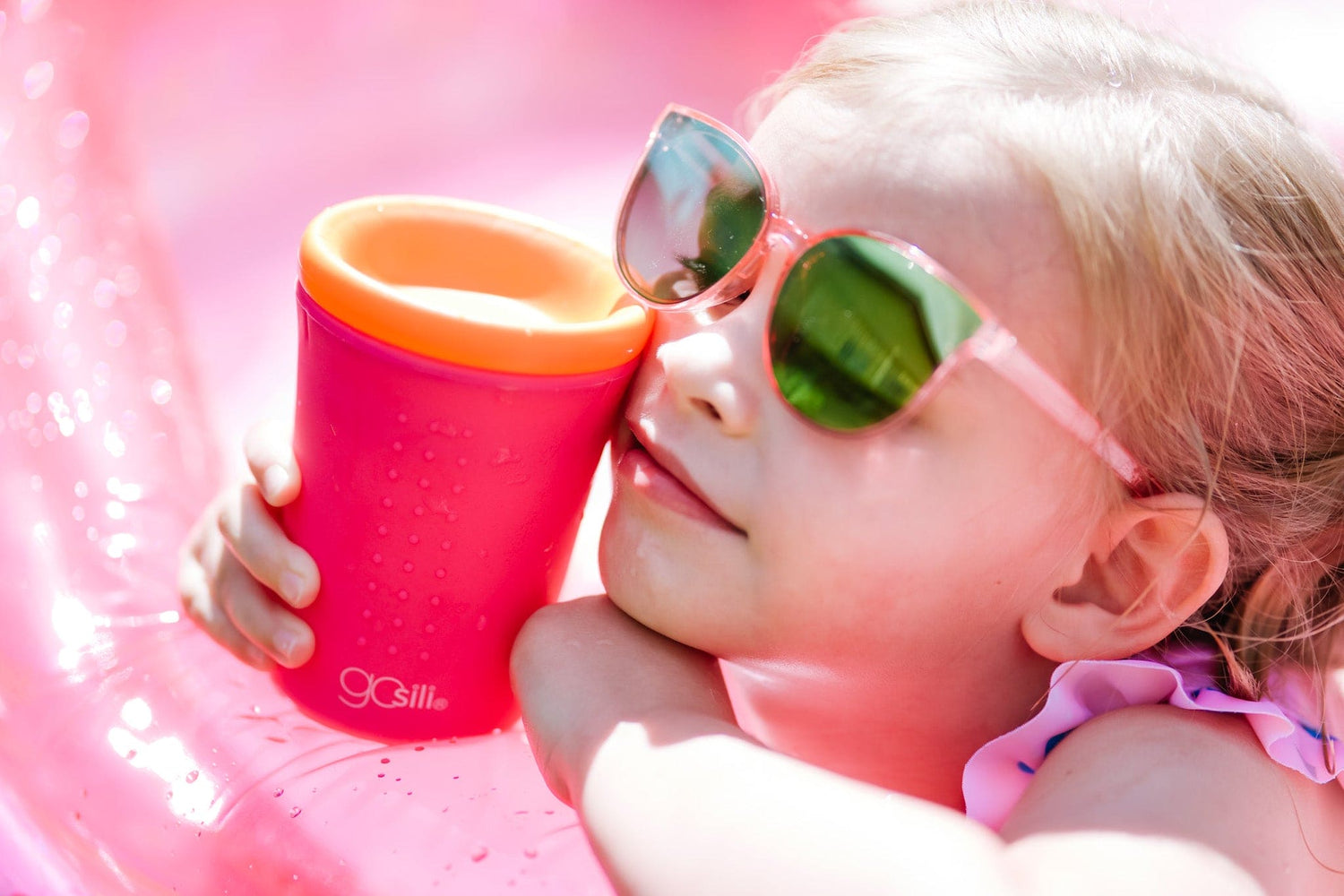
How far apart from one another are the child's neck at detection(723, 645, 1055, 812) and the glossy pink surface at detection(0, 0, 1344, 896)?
0.29 m

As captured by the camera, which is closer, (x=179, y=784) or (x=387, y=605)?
(x=387, y=605)

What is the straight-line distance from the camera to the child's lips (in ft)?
3.96

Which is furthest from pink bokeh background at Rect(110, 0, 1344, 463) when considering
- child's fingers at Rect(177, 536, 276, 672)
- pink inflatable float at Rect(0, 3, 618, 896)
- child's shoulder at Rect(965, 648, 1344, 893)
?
child's shoulder at Rect(965, 648, 1344, 893)

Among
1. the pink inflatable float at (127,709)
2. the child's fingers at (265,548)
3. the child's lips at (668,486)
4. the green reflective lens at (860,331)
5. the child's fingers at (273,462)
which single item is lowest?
the pink inflatable float at (127,709)

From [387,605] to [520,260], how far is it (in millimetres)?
409

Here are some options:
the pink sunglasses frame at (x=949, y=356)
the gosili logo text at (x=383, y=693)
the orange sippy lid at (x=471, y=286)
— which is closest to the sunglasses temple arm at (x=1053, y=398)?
the pink sunglasses frame at (x=949, y=356)

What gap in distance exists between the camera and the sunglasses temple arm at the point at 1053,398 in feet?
3.71

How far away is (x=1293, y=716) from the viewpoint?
124cm

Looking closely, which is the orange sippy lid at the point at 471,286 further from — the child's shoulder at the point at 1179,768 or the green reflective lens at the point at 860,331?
the child's shoulder at the point at 1179,768

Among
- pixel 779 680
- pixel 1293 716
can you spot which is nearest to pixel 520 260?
pixel 779 680

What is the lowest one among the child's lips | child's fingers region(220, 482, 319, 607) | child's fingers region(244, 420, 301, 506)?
child's fingers region(220, 482, 319, 607)

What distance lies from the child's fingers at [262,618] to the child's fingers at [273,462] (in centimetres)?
11

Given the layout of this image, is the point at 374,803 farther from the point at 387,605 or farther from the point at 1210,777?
the point at 1210,777

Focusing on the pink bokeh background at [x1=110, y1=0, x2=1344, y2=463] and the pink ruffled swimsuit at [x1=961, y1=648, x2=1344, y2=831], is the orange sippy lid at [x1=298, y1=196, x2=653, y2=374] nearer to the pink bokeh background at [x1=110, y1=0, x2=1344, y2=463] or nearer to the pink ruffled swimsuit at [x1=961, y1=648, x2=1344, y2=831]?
the pink ruffled swimsuit at [x1=961, y1=648, x2=1344, y2=831]
